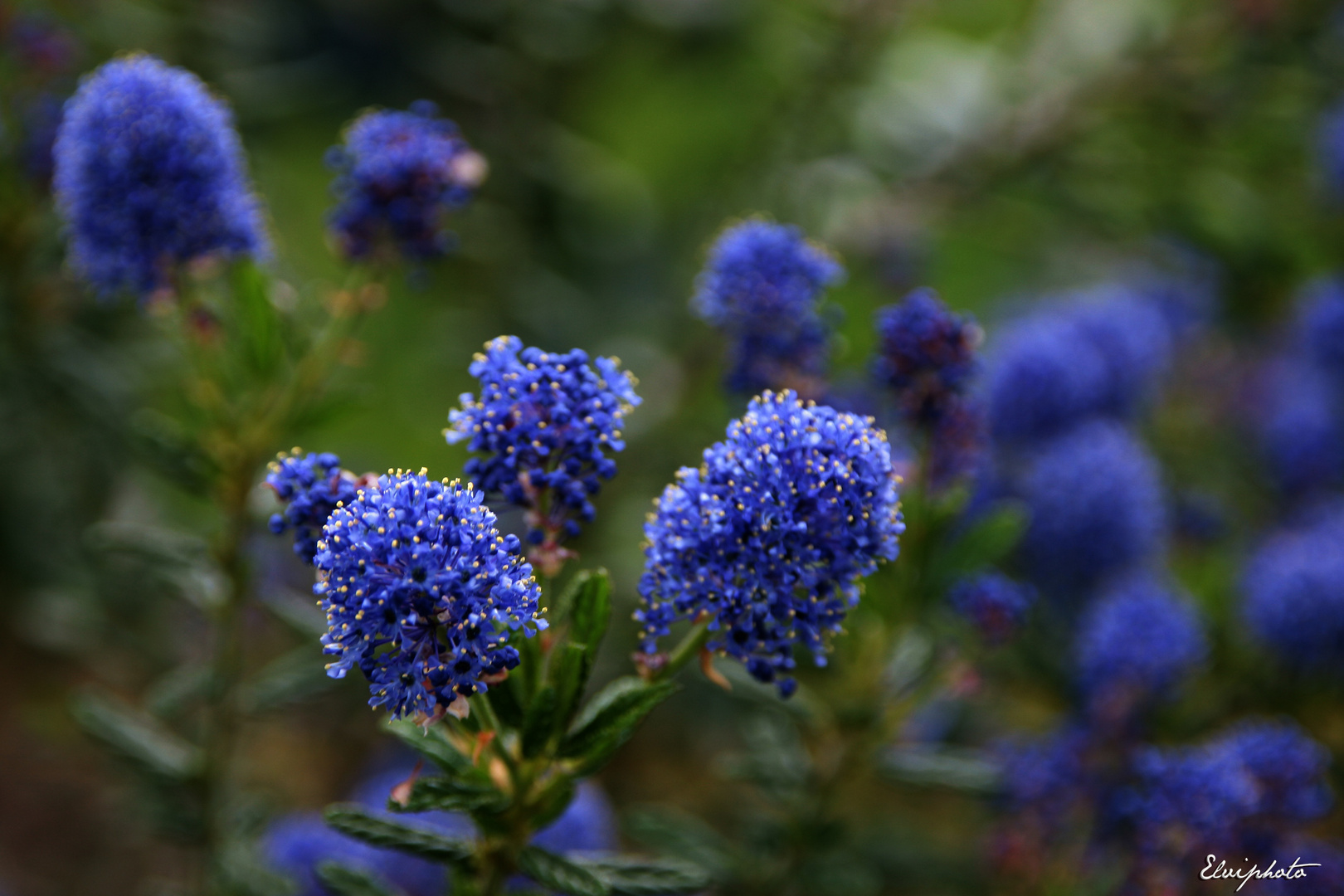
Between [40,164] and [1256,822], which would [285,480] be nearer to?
[40,164]

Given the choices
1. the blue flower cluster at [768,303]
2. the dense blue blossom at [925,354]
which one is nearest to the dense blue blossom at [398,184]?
the blue flower cluster at [768,303]

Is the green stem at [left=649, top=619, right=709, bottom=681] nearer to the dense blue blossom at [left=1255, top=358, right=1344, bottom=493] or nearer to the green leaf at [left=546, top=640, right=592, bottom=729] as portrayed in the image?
the green leaf at [left=546, top=640, right=592, bottom=729]

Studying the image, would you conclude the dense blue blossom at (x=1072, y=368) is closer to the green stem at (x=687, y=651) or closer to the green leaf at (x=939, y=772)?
the green leaf at (x=939, y=772)

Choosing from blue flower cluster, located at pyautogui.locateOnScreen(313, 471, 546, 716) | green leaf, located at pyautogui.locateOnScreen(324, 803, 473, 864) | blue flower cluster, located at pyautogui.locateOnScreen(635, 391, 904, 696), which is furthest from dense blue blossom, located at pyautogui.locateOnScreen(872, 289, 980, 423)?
green leaf, located at pyautogui.locateOnScreen(324, 803, 473, 864)

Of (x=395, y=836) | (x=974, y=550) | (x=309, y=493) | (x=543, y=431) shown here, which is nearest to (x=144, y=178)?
(x=309, y=493)

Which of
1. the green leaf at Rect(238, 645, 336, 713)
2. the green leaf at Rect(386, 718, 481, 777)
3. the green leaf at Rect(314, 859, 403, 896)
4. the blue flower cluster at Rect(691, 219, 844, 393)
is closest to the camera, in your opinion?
the green leaf at Rect(386, 718, 481, 777)
